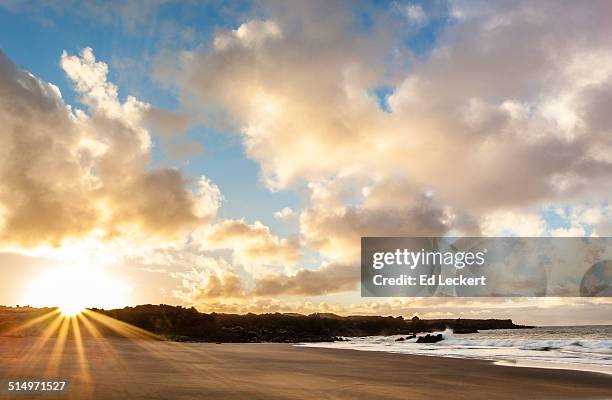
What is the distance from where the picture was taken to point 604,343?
48.2m

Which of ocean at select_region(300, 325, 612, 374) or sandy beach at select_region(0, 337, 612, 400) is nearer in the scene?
sandy beach at select_region(0, 337, 612, 400)

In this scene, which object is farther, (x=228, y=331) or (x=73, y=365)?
(x=228, y=331)

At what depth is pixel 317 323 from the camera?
124812 millimetres

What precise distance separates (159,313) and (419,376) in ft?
284

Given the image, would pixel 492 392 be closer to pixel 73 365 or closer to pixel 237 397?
pixel 237 397

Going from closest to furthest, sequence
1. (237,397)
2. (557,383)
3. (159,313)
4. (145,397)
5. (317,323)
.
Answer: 1. (145,397)
2. (237,397)
3. (557,383)
4. (159,313)
5. (317,323)

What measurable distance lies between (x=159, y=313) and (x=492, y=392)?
91.7 metres

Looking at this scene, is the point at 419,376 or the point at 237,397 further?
the point at 419,376

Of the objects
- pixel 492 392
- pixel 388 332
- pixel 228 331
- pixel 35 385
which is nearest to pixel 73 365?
pixel 35 385

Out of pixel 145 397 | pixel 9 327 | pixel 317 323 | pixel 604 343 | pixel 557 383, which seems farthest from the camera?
pixel 317 323

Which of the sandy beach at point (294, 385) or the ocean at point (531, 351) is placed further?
the ocean at point (531, 351)

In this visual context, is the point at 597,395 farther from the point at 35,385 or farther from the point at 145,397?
the point at 35,385

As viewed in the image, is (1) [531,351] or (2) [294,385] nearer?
(2) [294,385]

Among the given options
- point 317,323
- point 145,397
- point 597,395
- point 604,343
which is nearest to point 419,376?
point 597,395
